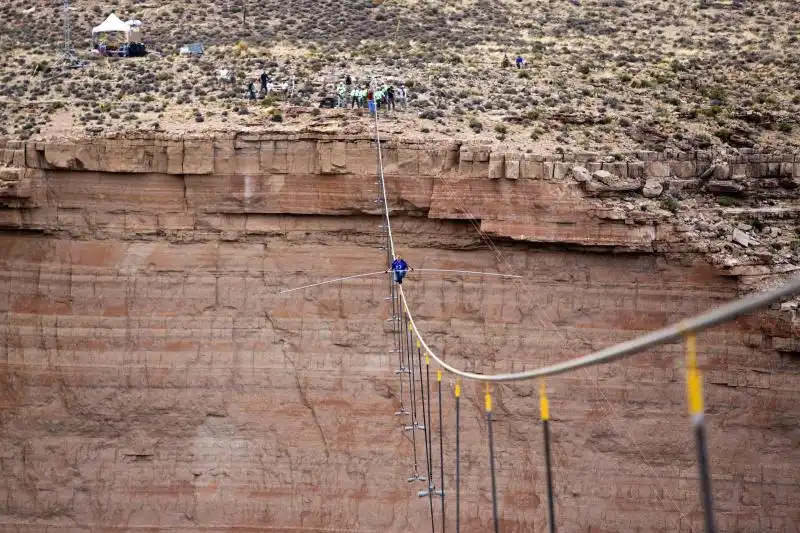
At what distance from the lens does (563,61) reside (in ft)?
108

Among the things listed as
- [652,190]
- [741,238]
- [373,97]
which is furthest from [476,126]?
[741,238]

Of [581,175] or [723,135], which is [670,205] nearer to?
[581,175]

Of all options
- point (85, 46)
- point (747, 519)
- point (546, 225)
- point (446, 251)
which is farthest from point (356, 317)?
point (85, 46)

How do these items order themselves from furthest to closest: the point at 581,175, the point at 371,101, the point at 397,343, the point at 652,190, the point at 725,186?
the point at 371,101 → the point at 725,186 → the point at 397,343 → the point at 652,190 → the point at 581,175

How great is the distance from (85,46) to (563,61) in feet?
43.7

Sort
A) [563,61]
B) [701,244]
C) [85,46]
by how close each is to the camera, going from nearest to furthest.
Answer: [701,244] < [563,61] < [85,46]

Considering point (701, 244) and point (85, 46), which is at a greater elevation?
point (85, 46)

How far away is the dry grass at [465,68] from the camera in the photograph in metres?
27.2

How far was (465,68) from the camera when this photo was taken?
1244 inches

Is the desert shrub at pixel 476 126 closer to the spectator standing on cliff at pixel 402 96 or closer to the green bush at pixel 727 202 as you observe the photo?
the spectator standing on cliff at pixel 402 96

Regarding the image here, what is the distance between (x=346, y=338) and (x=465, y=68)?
29.3ft

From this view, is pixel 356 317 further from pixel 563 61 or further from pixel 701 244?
pixel 563 61

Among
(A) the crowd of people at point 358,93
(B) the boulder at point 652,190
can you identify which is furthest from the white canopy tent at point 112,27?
(B) the boulder at point 652,190

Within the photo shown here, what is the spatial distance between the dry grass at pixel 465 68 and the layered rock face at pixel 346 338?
1.46m
